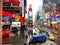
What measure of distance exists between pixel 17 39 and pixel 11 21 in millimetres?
306

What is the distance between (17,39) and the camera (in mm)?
3180

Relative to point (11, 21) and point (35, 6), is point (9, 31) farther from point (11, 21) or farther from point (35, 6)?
point (35, 6)

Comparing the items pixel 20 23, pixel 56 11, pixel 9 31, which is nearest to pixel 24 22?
pixel 20 23

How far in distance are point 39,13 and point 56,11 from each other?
0.28m

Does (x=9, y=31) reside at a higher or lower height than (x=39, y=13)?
lower

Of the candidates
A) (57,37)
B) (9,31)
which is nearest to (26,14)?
(9,31)

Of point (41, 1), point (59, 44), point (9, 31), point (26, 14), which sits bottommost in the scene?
point (59, 44)

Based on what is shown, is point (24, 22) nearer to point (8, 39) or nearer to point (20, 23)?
point (20, 23)

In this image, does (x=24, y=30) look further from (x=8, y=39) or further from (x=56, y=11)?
(x=56, y=11)

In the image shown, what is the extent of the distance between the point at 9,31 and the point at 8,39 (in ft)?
0.45

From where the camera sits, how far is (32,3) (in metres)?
3.23

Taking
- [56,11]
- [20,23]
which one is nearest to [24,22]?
[20,23]

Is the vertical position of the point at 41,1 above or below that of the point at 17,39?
above

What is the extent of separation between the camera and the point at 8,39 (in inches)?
126
